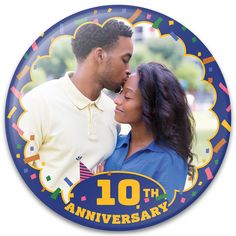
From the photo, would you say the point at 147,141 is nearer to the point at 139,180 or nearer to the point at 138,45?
the point at 139,180

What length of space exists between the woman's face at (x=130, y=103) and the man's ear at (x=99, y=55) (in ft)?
0.34

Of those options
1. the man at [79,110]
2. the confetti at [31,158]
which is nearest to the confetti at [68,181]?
the man at [79,110]

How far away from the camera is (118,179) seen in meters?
1.22

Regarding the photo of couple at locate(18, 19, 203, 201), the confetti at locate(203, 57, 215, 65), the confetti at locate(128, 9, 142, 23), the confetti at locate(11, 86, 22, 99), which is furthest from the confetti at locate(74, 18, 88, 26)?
the confetti at locate(203, 57, 215, 65)

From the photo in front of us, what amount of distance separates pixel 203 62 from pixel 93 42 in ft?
1.13

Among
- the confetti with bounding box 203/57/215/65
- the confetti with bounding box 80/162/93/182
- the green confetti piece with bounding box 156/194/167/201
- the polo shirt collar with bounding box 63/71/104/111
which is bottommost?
the green confetti piece with bounding box 156/194/167/201

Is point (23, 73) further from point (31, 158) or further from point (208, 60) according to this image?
point (208, 60)

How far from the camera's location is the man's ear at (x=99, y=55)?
120cm

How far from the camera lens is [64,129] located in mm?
1202

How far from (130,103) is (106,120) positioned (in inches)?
3.7

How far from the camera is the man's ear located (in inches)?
47.3

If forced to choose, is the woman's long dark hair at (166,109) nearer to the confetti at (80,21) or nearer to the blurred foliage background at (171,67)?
the blurred foliage background at (171,67)

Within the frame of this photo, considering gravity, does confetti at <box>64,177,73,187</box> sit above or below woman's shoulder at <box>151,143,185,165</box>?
below

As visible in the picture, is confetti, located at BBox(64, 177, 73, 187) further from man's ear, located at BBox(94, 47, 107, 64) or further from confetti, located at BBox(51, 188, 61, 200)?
man's ear, located at BBox(94, 47, 107, 64)
